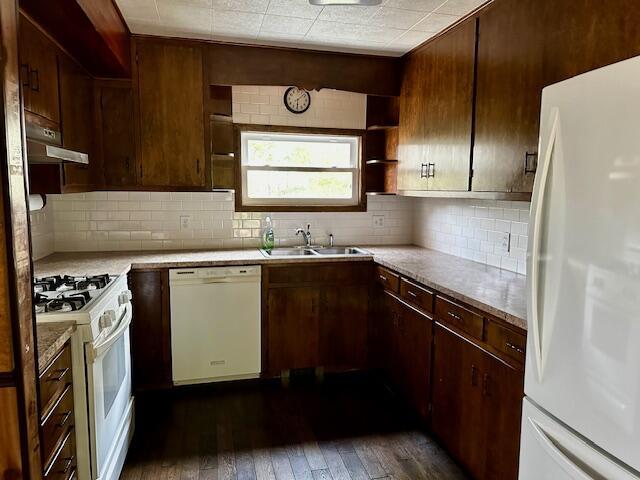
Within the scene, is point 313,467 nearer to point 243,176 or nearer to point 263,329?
point 263,329

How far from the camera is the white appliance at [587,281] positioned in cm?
110

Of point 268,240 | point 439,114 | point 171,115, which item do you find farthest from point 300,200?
point 439,114

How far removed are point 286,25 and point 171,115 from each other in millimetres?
1005

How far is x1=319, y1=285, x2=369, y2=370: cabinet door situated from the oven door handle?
1.39m

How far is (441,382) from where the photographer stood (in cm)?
238

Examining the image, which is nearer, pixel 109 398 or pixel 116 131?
pixel 109 398

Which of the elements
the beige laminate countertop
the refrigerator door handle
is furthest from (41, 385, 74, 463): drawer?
the refrigerator door handle

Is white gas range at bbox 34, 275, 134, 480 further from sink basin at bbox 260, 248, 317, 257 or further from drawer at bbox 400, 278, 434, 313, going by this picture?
drawer at bbox 400, 278, 434, 313

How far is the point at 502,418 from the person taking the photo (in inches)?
73.2

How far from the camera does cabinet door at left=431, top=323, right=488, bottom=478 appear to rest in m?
2.04

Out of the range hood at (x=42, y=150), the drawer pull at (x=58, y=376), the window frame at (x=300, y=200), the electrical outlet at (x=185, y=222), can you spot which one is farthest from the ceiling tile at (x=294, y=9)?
the drawer pull at (x=58, y=376)

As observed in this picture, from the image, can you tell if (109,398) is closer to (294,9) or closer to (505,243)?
(294,9)

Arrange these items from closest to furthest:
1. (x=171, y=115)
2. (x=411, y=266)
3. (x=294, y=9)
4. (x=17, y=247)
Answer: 1. (x=17, y=247)
2. (x=294, y=9)
3. (x=411, y=266)
4. (x=171, y=115)

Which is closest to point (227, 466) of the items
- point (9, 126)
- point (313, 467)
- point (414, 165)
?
point (313, 467)
